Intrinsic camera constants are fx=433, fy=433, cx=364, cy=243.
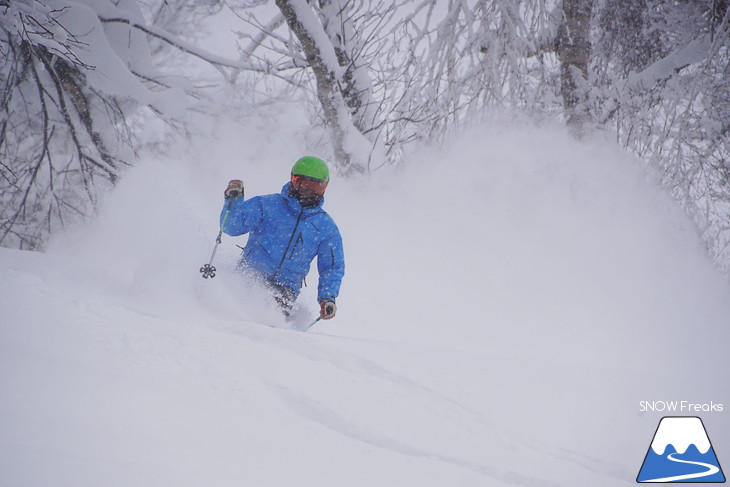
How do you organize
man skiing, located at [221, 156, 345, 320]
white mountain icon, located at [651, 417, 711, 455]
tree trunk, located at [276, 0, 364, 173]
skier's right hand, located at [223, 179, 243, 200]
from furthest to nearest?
tree trunk, located at [276, 0, 364, 173] → man skiing, located at [221, 156, 345, 320] → skier's right hand, located at [223, 179, 243, 200] → white mountain icon, located at [651, 417, 711, 455]

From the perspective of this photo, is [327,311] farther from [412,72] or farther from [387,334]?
[412,72]

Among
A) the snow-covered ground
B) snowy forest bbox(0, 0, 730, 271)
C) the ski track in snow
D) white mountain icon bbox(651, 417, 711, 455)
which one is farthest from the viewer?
snowy forest bbox(0, 0, 730, 271)

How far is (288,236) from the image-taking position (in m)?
3.80

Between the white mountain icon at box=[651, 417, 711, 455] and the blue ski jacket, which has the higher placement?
the blue ski jacket

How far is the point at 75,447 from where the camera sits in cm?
115

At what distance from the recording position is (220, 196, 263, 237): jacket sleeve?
3793 mm

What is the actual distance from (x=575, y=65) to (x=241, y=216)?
5.00 meters

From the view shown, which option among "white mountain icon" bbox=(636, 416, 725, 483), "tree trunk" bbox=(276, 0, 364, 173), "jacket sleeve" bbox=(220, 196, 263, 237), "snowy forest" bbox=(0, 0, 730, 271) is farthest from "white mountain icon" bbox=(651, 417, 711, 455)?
"tree trunk" bbox=(276, 0, 364, 173)

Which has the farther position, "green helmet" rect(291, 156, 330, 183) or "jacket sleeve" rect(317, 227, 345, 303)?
"jacket sleeve" rect(317, 227, 345, 303)

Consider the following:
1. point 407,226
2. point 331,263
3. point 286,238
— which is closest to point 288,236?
point 286,238

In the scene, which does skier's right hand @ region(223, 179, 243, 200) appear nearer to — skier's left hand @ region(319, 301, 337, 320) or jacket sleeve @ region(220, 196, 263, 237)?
jacket sleeve @ region(220, 196, 263, 237)

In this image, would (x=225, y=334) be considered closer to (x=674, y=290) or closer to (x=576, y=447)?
(x=576, y=447)

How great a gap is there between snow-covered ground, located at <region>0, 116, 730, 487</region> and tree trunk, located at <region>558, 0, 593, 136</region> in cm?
37

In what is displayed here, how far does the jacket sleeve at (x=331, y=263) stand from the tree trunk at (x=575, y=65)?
4090mm
